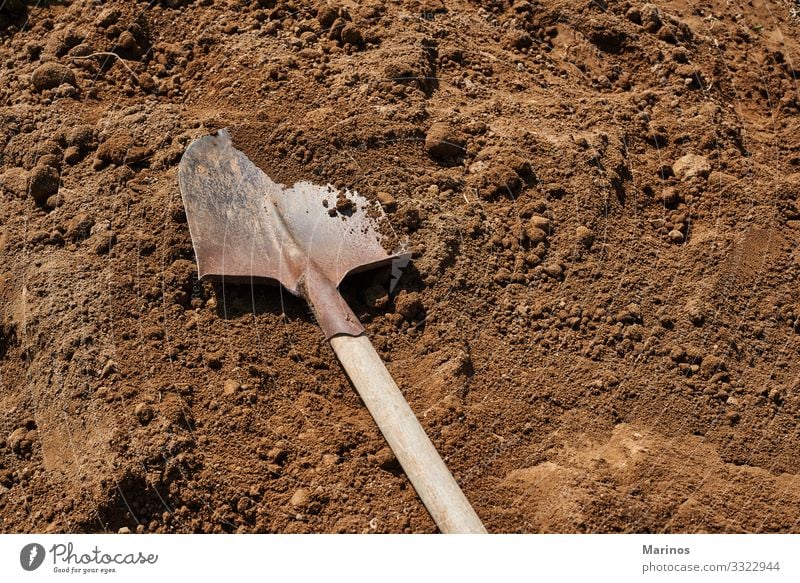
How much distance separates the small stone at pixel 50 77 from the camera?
470cm

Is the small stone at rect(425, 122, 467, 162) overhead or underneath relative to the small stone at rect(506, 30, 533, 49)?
underneath

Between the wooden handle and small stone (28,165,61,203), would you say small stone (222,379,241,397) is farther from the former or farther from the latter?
small stone (28,165,61,203)

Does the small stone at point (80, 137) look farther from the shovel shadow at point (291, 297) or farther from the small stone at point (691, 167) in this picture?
the small stone at point (691, 167)

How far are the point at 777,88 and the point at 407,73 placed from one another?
218 centimetres

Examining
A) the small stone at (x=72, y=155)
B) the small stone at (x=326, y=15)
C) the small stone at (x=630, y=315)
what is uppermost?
the small stone at (x=326, y=15)

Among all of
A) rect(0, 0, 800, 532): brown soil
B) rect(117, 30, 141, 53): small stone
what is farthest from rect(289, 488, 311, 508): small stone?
rect(117, 30, 141, 53): small stone

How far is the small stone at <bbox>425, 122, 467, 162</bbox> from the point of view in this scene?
173 inches

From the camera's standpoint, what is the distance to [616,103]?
184 inches

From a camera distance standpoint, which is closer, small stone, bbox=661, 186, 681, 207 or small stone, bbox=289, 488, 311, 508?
small stone, bbox=289, 488, 311, 508

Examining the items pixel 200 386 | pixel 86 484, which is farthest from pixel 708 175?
pixel 86 484

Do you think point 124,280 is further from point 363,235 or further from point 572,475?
point 572,475

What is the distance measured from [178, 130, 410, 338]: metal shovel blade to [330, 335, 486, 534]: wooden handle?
189 mm

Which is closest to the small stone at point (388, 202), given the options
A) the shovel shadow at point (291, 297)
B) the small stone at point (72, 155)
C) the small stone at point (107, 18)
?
the shovel shadow at point (291, 297)
